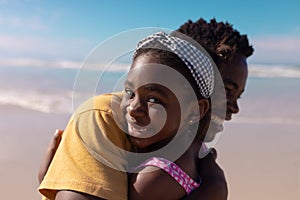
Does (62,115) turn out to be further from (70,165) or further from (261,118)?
(70,165)

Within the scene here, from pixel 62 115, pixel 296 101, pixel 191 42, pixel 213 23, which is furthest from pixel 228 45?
pixel 296 101

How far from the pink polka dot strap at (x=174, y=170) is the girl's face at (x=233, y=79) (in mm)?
513

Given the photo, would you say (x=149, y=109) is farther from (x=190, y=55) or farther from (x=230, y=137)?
(x=230, y=137)

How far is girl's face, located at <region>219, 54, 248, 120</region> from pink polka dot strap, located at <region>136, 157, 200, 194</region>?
51 cm

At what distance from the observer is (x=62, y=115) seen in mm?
6547

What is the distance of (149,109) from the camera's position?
134 cm

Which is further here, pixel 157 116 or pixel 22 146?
pixel 22 146

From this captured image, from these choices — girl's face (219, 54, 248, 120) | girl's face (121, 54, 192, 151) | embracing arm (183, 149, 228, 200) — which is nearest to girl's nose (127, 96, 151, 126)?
girl's face (121, 54, 192, 151)

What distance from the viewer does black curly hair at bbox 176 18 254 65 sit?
1723 mm

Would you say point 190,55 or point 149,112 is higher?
point 190,55

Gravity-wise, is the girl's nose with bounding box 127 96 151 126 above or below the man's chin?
above

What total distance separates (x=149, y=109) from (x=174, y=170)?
0.17 m

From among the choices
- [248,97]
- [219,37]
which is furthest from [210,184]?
[248,97]

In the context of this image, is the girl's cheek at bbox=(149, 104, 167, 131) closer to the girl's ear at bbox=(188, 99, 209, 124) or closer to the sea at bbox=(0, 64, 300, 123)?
the girl's ear at bbox=(188, 99, 209, 124)
